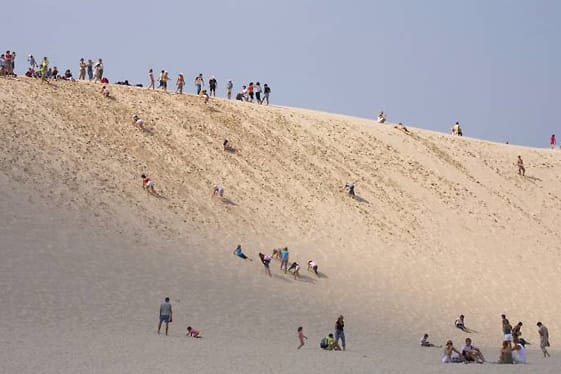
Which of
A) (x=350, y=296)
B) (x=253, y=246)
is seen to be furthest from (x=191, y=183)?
(x=350, y=296)

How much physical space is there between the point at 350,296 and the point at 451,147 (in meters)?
21.7

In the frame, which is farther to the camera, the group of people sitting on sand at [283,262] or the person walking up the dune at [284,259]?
the person walking up the dune at [284,259]

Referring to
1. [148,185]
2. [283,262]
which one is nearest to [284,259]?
[283,262]

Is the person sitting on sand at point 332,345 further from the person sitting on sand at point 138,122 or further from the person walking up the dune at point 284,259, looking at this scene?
the person sitting on sand at point 138,122

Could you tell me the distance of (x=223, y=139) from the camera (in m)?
43.6

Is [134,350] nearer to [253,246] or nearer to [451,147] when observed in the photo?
[253,246]

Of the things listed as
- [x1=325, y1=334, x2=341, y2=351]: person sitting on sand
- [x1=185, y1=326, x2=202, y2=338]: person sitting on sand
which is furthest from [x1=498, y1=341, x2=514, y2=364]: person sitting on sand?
[x1=185, y1=326, x2=202, y2=338]: person sitting on sand

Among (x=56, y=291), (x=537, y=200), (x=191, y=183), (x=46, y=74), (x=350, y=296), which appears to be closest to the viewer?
(x=56, y=291)

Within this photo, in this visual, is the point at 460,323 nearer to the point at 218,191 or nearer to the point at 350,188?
the point at 350,188

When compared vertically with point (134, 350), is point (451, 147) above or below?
above

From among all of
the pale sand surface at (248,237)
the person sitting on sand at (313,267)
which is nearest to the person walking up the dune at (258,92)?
the pale sand surface at (248,237)

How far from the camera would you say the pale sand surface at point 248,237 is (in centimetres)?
2484

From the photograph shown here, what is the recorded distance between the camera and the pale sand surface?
24844mm

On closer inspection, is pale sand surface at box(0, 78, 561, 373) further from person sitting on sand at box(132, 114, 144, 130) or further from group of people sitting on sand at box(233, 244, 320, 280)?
person sitting on sand at box(132, 114, 144, 130)
